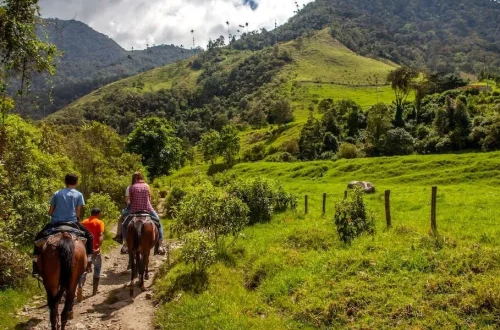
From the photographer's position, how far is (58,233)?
10.9m

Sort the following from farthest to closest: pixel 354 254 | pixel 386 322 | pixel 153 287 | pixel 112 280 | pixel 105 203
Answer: pixel 105 203 < pixel 112 280 < pixel 153 287 < pixel 354 254 < pixel 386 322

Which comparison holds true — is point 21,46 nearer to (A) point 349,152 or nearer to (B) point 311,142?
(A) point 349,152

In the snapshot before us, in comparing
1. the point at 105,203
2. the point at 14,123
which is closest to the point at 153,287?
the point at 105,203

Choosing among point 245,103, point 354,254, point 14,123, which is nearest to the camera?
point 354,254

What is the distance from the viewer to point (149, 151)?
6275cm

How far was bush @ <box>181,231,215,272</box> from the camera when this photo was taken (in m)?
14.2

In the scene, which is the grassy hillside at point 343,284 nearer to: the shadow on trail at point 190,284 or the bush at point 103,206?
the shadow on trail at point 190,284

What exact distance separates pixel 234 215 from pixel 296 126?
95517 millimetres

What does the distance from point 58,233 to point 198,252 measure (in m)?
4.92

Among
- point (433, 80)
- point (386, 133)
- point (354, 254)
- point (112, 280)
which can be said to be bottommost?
point (112, 280)

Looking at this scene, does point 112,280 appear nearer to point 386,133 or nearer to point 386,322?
point 386,322

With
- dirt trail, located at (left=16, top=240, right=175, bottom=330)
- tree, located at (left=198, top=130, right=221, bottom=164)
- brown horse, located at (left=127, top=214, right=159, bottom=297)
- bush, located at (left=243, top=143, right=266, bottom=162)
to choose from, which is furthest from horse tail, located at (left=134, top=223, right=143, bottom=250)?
tree, located at (left=198, top=130, right=221, bottom=164)

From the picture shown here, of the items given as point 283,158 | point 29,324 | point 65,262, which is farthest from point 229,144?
point 65,262

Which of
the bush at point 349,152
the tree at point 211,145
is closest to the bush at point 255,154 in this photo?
the tree at point 211,145
